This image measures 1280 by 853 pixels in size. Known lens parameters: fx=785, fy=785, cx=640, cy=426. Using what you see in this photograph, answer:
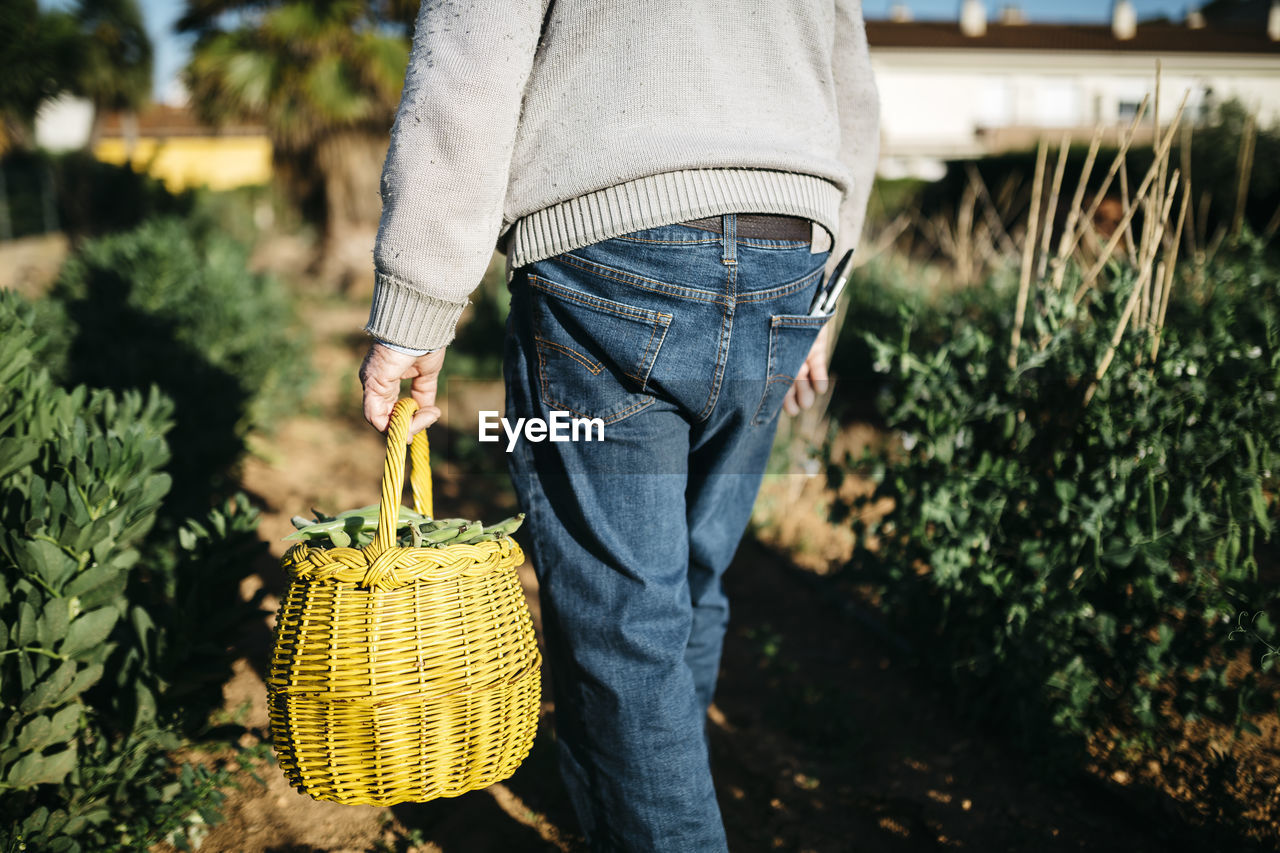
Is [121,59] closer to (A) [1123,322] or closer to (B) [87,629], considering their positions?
(B) [87,629]

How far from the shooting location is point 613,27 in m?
1.17

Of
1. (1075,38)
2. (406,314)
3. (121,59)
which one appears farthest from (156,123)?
(406,314)

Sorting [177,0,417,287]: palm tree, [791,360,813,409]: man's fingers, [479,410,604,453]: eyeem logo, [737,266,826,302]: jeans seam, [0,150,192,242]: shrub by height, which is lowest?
[479,410,604,453]: eyeem logo

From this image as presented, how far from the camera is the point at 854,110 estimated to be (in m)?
1.59

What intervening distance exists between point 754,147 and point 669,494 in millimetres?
566

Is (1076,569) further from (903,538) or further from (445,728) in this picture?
(445,728)

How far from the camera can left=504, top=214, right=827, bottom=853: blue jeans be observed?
46.8 inches

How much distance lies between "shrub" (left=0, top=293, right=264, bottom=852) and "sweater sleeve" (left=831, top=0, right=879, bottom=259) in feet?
4.70

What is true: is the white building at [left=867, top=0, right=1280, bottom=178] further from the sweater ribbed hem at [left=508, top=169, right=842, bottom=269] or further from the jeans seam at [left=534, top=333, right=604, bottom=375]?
the jeans seam at [left=534, top=333, right=604, bottom=375]

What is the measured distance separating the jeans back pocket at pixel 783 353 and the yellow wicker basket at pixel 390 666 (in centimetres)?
54

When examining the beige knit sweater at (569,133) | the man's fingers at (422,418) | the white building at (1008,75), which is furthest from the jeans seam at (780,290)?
the white building at (1008,75)

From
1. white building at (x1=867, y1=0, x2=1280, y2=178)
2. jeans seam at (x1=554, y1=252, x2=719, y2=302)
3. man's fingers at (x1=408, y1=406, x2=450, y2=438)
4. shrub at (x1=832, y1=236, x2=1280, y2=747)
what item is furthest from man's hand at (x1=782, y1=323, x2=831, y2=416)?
white building at (x1=867, y1=0, x2=1280, y2=178)

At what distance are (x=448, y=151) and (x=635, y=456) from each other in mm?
533

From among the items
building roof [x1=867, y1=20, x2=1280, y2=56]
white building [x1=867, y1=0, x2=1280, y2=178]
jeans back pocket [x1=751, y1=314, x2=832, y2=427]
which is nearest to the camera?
jeans back pocket [x1=751, y1=314, x2=832, y2=427]
